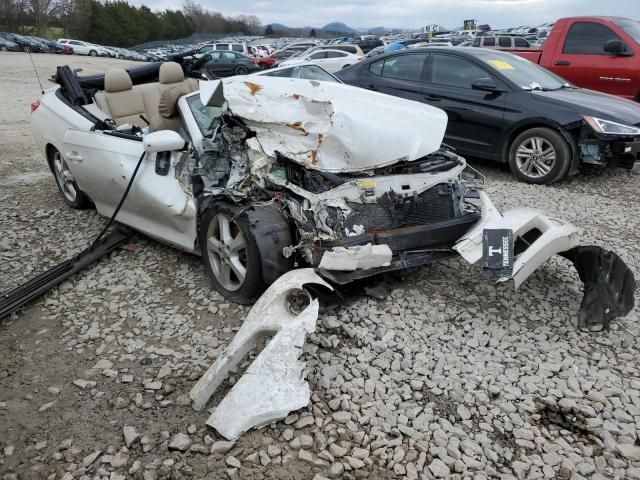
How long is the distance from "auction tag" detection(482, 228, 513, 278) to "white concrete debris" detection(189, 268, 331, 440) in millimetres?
1122

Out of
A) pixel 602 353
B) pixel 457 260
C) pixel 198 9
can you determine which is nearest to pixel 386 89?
pixel 457 260

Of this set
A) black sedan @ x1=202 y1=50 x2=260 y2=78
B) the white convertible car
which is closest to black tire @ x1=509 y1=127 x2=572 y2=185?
the white convertible car

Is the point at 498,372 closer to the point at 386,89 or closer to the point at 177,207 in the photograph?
the point at 177,207

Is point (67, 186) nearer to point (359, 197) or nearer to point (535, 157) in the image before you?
point (359, 197)

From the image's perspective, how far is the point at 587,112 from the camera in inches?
232

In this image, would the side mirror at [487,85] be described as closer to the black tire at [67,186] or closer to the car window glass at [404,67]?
the car window glass at [404,67]

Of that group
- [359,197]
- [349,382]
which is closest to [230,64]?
[359,197]

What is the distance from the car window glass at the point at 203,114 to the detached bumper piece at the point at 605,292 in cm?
276

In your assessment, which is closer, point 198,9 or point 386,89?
point 386,89

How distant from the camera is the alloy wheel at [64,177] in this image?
207 inches

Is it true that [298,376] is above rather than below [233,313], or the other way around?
above

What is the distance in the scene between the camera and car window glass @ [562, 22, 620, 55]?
7863 mm

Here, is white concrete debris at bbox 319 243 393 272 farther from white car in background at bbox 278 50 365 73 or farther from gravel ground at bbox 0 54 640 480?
white car in background at bbox 278 50 365 73

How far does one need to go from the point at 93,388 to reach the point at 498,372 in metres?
2.19
